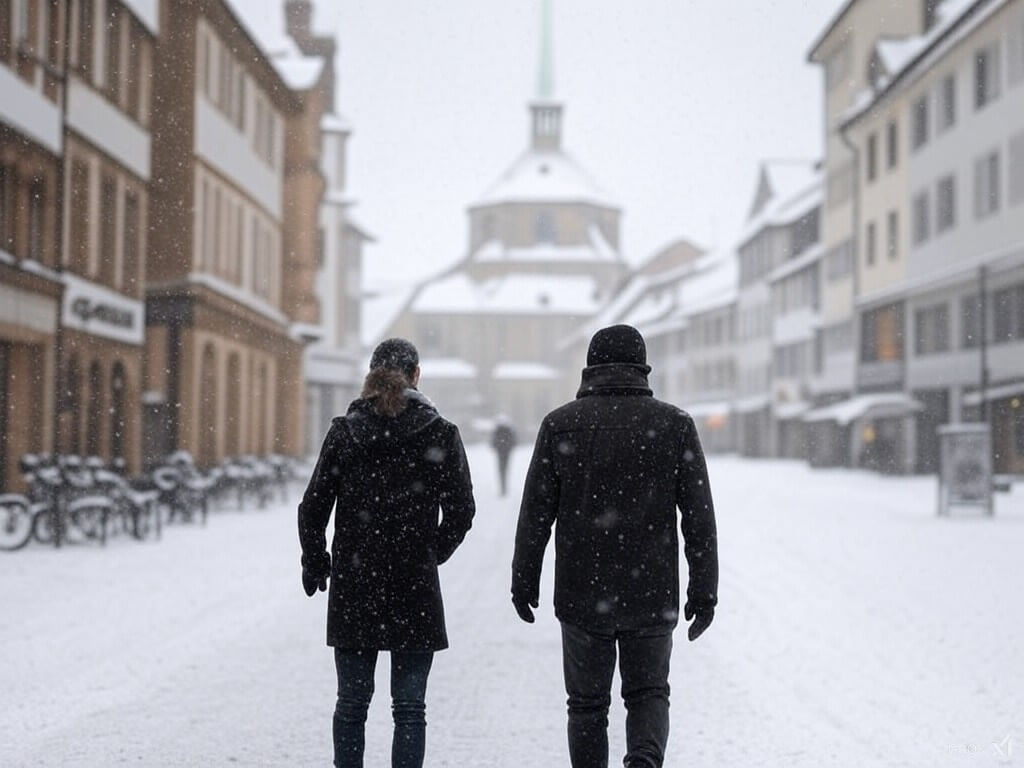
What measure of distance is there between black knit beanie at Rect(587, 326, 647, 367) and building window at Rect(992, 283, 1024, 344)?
105 feet

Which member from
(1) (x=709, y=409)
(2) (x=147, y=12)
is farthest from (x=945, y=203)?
(1) (x=709, y=409)

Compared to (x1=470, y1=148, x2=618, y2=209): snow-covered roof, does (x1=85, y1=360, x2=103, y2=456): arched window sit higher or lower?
lower

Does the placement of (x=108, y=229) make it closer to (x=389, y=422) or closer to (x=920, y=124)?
(x=920, y=124)

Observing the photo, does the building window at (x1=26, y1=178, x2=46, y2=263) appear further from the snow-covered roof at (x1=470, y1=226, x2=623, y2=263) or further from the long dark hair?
the snow-covered roof at (x1=470, y1=226, x2=623, y2=263)

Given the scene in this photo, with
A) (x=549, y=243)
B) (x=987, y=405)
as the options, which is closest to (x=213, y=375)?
(x=987, y=405)

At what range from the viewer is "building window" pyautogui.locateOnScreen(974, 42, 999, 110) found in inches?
1412

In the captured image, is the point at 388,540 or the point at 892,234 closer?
the point at 388,540

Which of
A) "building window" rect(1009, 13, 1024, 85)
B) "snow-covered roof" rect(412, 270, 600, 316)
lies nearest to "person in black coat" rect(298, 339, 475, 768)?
"building window" rect(1009, 13, 1024, 85)

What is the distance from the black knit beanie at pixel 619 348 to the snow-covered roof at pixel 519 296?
115 metres

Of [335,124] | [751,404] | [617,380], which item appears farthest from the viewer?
[751,404]

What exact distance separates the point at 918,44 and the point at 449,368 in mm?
75473

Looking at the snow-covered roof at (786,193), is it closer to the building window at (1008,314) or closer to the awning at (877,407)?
the awning at (877,407)

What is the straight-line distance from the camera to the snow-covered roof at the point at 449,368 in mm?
117250

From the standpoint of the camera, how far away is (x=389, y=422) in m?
5.24
